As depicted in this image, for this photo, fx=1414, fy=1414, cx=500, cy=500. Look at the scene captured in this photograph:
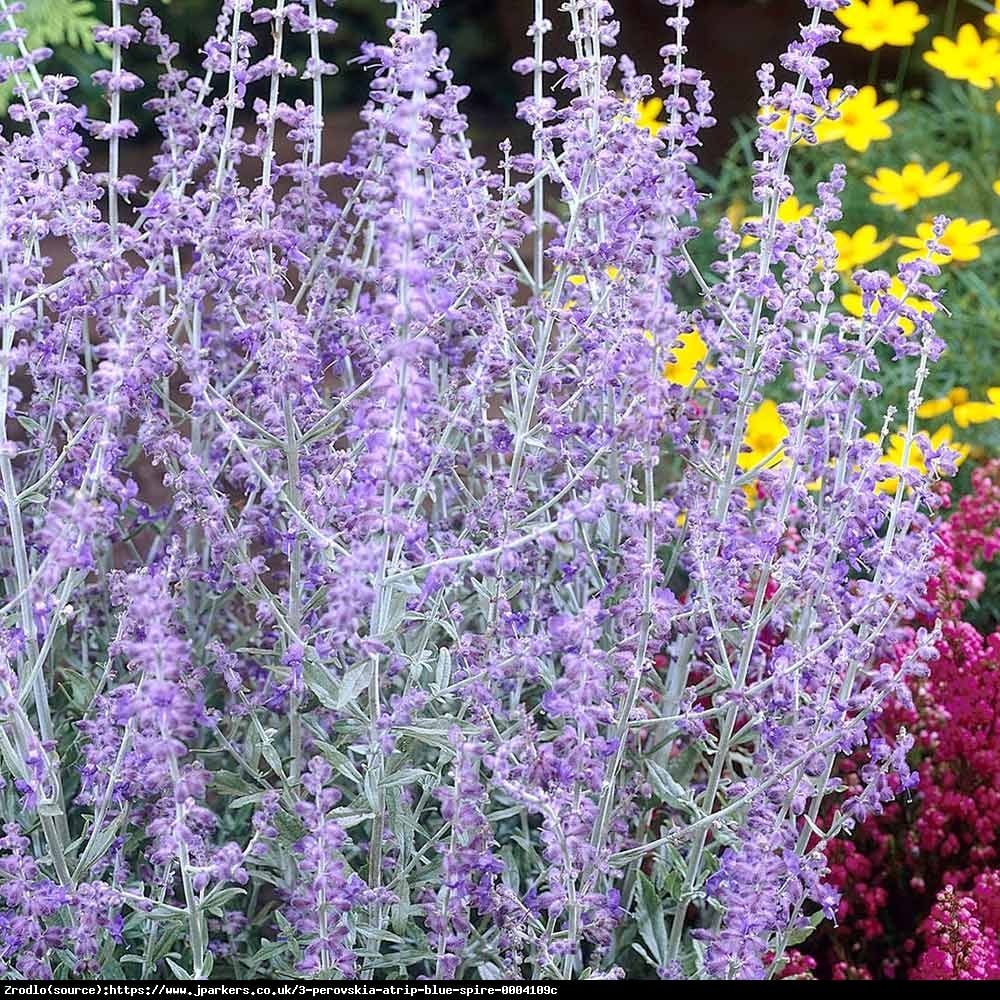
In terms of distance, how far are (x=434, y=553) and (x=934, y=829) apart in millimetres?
1119

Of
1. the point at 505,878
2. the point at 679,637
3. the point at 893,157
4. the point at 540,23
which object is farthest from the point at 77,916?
the point at 893,157

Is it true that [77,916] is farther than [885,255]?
No

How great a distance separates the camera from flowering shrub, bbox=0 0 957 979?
181 centimetres

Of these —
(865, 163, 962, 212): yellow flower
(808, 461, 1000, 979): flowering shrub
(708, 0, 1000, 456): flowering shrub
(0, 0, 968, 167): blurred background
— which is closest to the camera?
(808, 461, 1000, 979): flowering shrub

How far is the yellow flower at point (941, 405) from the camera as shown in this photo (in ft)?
12.5

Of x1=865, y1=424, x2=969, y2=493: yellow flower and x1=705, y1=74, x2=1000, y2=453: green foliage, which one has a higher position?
x1=705, y1=74, x2=1000, y2=453: green foliage

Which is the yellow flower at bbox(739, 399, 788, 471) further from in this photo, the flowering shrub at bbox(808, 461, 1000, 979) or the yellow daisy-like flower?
the flowering shrub at bbox(808, 461, 1000, 979)

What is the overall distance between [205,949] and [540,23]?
4.57 ft

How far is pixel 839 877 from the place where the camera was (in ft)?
8.36

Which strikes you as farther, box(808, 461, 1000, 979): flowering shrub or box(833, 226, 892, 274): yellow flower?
box(833, 226, 892, 274): yellow flower

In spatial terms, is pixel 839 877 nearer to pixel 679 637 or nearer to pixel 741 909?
pixel 679 637

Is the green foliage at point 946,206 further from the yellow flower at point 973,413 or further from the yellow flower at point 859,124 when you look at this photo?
the yellow flower at point 859,124

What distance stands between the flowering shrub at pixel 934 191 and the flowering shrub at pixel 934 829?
89cm

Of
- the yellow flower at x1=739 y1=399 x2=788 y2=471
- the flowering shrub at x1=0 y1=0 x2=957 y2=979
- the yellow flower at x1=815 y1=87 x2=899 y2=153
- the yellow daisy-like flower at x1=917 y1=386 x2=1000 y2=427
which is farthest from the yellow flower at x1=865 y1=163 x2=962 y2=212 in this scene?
the flowering shrub at x1=0 y1=0 x2=957 y2=979
